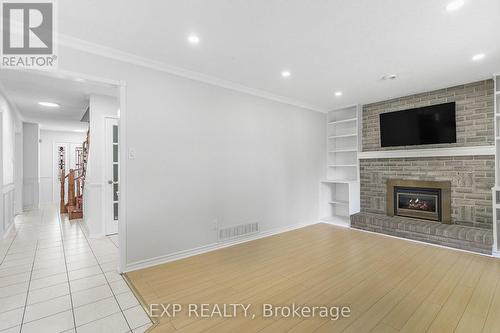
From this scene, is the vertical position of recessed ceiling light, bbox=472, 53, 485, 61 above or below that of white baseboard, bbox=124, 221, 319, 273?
above

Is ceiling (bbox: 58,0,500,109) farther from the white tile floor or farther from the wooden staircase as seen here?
Result: the wooden staircase

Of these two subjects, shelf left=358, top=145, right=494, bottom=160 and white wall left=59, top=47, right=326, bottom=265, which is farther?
shelf left=358, top=145, right=494, bottom=160

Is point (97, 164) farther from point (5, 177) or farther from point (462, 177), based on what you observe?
point (462, 177)

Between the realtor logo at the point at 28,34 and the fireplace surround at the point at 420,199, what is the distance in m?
5.62

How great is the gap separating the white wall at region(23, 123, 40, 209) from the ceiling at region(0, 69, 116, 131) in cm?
134

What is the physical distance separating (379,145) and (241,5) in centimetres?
416

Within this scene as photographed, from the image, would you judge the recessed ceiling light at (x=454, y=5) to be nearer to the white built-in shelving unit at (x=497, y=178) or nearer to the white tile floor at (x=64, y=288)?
the white built-in shelving unit at (x=497, y=178)

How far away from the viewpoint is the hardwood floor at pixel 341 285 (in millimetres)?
1942

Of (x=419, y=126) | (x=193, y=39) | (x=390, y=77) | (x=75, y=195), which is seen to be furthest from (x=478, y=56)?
(x=75, y=195)

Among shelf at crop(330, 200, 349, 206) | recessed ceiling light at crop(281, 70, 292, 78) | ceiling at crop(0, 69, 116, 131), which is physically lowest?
shelf at crop(330, 200, 349, 206)

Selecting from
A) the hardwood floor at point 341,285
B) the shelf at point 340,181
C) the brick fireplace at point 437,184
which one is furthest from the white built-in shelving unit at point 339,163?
the hardwood floor at point 341,285

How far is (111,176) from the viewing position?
437cm

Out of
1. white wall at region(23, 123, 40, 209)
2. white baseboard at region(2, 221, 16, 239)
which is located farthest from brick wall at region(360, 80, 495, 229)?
white wall at region(23, 123, 40, 209)

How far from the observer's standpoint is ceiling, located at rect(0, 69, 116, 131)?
11.0ft
